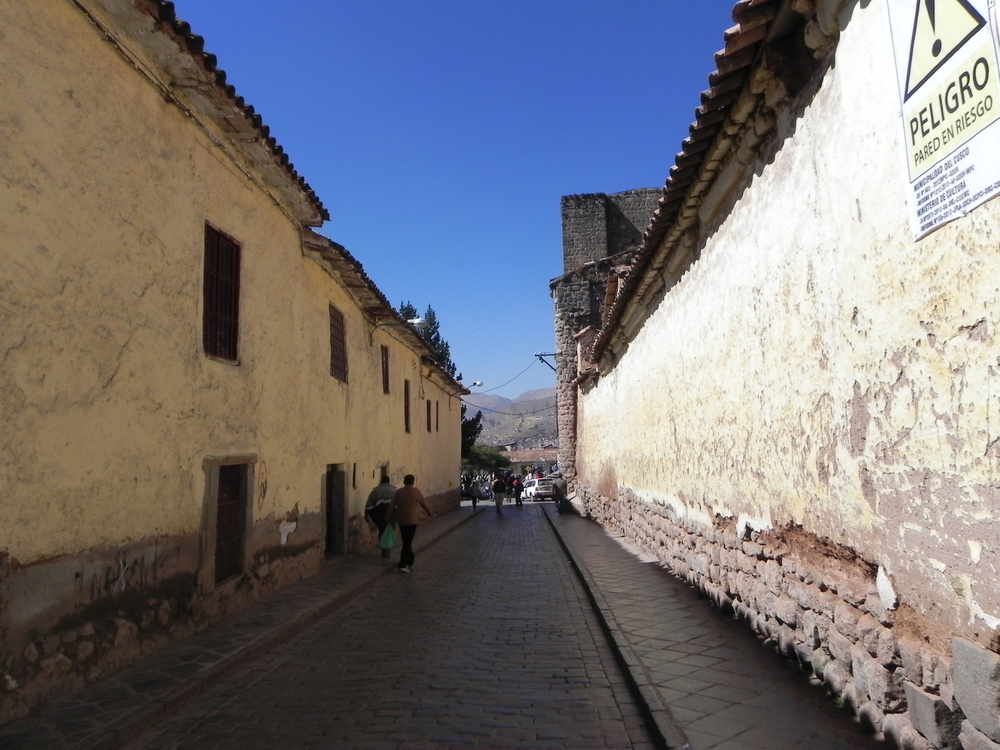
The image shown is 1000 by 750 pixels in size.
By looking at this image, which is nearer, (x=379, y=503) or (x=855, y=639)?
(x=855, y=639)

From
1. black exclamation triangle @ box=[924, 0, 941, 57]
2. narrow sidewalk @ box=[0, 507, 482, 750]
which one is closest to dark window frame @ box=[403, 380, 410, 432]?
narrow sidewalk @ box=[0, 507, 482, 750]

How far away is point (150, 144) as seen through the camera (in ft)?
Answer: 19.5

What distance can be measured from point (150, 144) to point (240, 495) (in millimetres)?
3684

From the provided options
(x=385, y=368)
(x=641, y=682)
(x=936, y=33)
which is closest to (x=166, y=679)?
(x=641, y=682)

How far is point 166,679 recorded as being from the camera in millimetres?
4996

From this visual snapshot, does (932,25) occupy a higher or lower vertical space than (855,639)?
higher

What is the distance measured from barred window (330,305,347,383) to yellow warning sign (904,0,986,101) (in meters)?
9.37

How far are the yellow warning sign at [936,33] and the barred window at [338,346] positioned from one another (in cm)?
937

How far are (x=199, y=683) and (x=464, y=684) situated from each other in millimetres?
1847

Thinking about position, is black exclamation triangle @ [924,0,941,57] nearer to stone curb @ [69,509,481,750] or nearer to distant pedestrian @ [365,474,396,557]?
stone curb @ [69,509,481,750]

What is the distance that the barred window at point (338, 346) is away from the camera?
11547 millimetres

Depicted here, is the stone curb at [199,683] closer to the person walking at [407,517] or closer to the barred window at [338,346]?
the person walking at [407,517]

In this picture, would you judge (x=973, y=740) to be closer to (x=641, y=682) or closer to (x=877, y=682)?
(x=877, y=682)

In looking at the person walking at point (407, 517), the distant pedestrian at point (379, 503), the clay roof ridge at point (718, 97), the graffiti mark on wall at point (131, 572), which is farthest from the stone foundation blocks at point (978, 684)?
the distant pedestrian at point (379, 503)
